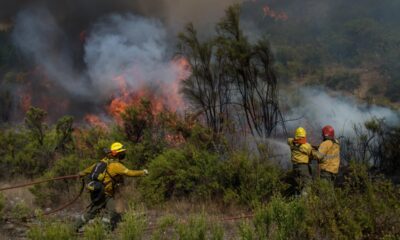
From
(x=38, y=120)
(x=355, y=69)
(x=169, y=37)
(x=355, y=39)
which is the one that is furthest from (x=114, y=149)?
(x=355, y=39)

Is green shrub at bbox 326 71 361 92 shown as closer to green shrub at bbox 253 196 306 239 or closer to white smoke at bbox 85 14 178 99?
white smoke at bbox 85 14 178 99

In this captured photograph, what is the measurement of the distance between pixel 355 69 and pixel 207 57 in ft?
115

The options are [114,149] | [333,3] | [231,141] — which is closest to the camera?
[114,149]

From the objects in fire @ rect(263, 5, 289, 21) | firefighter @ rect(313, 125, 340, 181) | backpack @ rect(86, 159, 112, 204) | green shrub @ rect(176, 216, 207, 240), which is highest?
fire @ rect(263, 5, 289, 21)

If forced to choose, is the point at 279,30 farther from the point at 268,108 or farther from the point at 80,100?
the point at 268,108

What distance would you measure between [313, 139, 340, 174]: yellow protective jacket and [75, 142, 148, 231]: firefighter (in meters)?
2.93

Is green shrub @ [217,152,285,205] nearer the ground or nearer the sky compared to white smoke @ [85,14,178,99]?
nearer the ground

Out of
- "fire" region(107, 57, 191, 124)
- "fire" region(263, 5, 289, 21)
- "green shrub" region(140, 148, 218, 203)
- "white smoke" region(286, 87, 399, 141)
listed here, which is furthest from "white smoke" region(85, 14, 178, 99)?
"fire" region(263, 5, 289, 21)

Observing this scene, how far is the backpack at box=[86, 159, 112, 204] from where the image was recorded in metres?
6.48

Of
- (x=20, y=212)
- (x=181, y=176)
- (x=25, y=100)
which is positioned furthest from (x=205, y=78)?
(x=25, y=100)

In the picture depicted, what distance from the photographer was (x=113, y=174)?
21.6ft

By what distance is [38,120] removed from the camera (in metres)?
16.8

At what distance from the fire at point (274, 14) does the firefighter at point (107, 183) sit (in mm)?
69831

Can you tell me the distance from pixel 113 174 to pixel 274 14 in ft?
239
